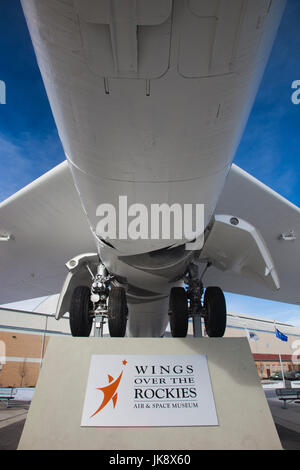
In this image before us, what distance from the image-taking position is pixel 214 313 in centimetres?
405

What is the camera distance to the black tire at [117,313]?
391cm

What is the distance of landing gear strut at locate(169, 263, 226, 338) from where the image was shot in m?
3.98

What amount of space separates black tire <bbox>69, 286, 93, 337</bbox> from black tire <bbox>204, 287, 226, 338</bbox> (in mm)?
1706

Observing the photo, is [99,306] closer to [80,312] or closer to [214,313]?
[80,312]

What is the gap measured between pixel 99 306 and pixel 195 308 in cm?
139

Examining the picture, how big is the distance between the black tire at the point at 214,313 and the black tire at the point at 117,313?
3.83 ft

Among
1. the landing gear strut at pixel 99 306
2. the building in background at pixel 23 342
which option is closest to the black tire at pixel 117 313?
the landing gear strut at pixel 99 306

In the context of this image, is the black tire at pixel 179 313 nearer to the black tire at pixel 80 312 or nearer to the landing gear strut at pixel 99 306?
the landing gear strut at pixel 99 306

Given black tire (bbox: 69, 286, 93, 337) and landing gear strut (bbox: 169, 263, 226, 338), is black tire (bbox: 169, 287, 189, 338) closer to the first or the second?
landing gear strut (bbox: 169, 263, 226, 338)

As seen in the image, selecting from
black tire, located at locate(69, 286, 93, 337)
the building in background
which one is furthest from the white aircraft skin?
the building in background

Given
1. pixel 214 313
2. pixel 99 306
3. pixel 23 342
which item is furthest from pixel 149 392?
pixel 23 342

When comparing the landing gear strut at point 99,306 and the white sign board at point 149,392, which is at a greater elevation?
the landing gear strut at point 99,306
